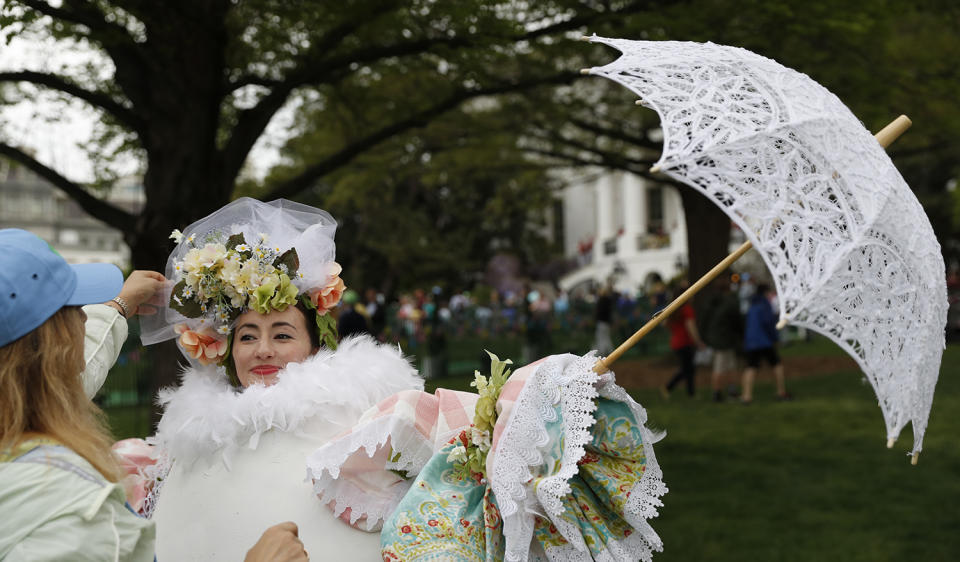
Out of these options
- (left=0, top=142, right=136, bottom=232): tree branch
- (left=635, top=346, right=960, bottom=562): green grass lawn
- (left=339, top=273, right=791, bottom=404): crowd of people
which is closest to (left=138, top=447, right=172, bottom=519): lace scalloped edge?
(left=635, top=346, right=960, bottom=562): green grass lawn

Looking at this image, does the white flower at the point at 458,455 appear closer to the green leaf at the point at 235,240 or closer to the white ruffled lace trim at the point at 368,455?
the white ruffled lace trim at the point at 368,455

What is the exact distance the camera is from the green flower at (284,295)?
9.37 ft

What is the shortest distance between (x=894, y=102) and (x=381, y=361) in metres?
8.49

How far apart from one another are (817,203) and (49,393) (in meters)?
1.74

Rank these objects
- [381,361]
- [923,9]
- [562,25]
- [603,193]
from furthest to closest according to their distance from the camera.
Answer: [603,193] < [923,9] < [562,25] < [381,361]

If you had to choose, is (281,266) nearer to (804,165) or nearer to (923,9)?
(804,165)

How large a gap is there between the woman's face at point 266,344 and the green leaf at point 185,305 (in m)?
0.13

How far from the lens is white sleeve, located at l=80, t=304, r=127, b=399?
2.70 metres

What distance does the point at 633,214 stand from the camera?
129 ft

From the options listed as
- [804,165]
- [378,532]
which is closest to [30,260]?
[378,532]

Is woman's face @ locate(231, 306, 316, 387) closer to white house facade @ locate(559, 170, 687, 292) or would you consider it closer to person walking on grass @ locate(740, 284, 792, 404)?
person walking on grass @ locate(740, 284, 792, 404)

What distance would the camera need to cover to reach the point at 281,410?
8.48 ft

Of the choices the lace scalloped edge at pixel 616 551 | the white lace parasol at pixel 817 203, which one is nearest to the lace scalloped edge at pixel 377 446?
the lace scalloped edge at pixel 616 551

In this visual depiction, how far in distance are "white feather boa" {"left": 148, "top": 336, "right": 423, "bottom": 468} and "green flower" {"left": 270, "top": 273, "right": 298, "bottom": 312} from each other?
199mm
